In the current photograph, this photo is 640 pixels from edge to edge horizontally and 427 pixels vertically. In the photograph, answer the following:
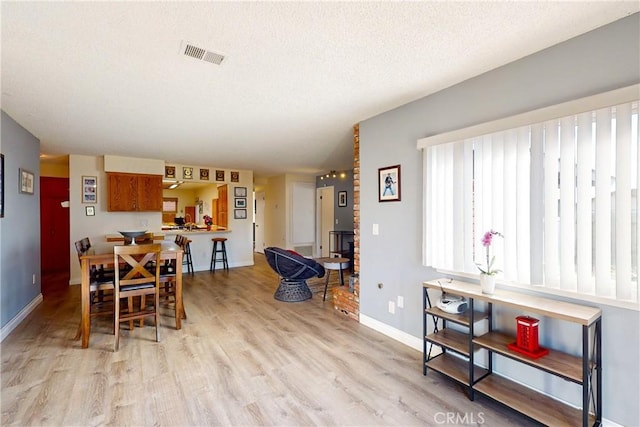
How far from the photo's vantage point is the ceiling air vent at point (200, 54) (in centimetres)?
188

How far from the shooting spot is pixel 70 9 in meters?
1.51

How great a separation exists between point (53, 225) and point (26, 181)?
3576 millimetres

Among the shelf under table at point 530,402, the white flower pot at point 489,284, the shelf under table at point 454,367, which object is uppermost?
the white flower pot at point 489,284

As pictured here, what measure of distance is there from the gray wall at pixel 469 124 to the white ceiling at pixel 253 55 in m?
0.10

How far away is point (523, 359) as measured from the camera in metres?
1.80

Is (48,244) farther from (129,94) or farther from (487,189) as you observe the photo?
(487,189)

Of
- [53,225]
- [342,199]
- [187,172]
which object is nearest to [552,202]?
[342,199]

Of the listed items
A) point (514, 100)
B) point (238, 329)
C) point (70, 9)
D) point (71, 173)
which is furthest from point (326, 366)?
point (71, 173)

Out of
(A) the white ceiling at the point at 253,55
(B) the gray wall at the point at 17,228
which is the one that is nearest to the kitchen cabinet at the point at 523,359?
(A) the white ceiling at the point at 253,55

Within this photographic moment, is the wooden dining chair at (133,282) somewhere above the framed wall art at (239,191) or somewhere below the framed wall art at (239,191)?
below

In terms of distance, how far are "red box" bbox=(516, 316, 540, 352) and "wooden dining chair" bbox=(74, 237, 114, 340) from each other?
11.7ft

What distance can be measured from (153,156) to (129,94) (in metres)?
3.06

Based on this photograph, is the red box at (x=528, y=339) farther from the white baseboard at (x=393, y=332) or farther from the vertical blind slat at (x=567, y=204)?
the white baseboard at (x=393, y=332)

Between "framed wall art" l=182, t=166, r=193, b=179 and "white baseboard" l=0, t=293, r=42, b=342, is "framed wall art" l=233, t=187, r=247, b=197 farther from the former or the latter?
"white baseboard" l=0, t=293, r=42, b=342
